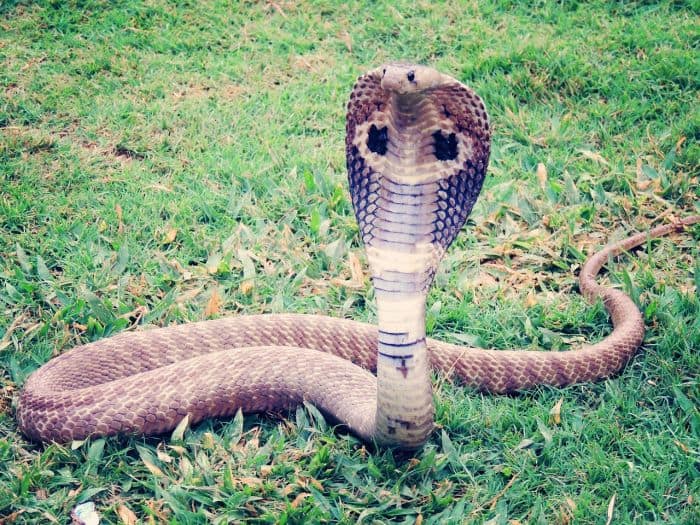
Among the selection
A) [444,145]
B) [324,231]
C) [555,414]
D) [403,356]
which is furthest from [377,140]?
[324,231]

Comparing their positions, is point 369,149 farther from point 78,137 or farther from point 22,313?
point 78,137

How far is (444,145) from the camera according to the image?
8.49ft

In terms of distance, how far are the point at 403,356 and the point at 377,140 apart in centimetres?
75

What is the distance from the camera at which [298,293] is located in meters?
4.05

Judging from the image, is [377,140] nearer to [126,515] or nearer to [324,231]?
[126,515]

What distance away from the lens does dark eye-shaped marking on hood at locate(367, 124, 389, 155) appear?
8.58 feet

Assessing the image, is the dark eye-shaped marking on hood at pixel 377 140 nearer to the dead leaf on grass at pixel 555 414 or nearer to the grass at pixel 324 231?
the grass at pixel 324 231

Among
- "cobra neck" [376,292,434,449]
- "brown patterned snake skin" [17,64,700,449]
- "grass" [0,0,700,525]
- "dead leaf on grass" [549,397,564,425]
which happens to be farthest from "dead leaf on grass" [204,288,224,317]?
"dead leaf on grass" [549,397,564,425]

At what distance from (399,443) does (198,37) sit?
4370 mm

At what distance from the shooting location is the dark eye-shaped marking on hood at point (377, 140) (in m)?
2.62

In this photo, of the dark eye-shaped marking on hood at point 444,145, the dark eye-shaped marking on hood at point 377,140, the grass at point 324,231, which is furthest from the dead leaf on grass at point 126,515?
the dark eye-shaped marking on hood at point 444,145

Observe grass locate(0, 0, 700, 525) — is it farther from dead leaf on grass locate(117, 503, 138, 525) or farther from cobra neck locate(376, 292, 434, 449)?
cobra neck locate(376, 292, 434, 449)

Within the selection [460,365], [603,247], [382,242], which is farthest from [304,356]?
[603,247]

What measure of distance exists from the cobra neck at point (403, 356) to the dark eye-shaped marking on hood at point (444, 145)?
0.48 meters
